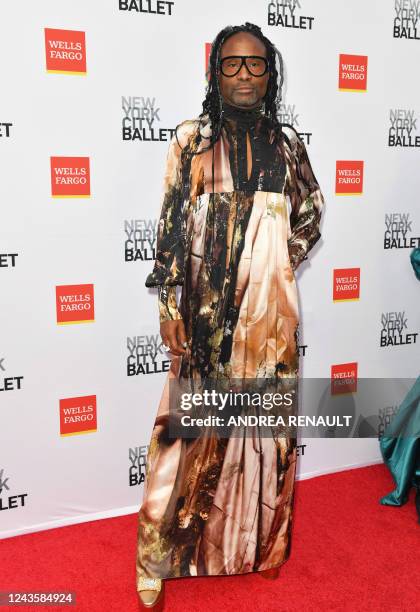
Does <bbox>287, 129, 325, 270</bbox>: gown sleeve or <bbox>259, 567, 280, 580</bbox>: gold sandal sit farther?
<bbox>259, 567, 280, 580</bbox>: gold sandal

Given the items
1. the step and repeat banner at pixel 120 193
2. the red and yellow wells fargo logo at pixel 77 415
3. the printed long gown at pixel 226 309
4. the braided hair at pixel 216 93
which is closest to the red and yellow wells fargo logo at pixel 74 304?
the step and repeat banner at pixel 120 193

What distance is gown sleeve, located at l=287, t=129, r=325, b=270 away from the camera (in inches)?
85.4

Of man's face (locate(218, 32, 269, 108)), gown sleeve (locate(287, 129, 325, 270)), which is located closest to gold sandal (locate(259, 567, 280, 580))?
gown sleeve (locate(287, 129, 325, 270))

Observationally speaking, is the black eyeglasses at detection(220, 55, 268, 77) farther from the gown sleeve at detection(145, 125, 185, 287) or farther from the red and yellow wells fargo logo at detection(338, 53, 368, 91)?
the red and yellow wells fargo logo at detection(338, 53, 368, 91)

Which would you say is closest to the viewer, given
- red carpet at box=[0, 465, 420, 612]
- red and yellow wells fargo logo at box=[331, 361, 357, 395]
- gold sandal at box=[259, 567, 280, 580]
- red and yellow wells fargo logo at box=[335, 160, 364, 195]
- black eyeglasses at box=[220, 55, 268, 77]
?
black eyeglasses at box=[220, 55, 268, 77]

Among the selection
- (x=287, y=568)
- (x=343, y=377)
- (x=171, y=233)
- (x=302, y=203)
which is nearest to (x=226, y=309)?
(x=171, y=233)

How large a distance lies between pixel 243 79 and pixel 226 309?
0.73 m

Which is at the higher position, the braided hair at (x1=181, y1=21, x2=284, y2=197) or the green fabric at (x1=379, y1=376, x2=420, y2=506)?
the braided hair at (x1=181, y1=21, x2=284, y2=197)

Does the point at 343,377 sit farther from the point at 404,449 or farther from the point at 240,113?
the point at 240,113

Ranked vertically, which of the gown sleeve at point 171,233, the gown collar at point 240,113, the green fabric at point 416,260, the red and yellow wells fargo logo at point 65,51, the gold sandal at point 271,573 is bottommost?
the gold sandal at point 271,573

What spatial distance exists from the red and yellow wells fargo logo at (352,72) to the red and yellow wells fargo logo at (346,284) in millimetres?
882

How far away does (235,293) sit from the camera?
204cm

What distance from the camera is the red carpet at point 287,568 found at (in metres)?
2.21

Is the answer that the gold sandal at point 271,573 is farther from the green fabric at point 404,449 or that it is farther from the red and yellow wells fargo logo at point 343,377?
the red and yellow wells fargo logo at point 343,377
